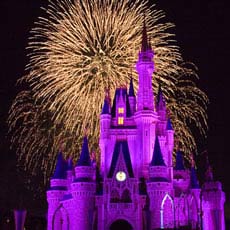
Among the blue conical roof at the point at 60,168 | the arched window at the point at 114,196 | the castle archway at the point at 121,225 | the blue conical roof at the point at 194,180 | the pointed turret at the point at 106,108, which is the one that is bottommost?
the castle archway at the point at 121,225

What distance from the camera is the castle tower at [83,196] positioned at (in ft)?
241

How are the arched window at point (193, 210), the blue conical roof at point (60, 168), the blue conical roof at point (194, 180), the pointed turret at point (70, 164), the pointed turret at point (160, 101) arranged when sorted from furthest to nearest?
the pointed turret at point (70, 164), the blue conical roof at point (60, 168), the pointed turret at point (160, 101), the blue conical roof at point (194, 180), the arched window at point (193, 210)

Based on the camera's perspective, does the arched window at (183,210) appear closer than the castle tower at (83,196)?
No

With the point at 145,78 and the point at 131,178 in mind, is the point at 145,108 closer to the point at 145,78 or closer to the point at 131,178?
the point at 145,78

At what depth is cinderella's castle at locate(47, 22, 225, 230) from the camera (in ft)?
239

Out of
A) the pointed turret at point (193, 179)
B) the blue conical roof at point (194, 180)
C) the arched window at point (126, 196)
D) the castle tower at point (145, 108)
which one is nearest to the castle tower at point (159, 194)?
the arched window at point (126, 196)

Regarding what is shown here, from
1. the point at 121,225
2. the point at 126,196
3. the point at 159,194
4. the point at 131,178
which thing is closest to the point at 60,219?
the point at 121,225

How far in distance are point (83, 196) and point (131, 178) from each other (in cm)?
787

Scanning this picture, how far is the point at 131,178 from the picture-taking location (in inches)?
2921

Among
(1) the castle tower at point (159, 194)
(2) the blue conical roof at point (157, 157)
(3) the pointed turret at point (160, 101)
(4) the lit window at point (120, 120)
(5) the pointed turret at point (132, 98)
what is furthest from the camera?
(3) the pointed turret at point (160, 101)

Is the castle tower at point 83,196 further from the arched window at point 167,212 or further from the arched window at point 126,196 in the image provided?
the arched window at point 167,212

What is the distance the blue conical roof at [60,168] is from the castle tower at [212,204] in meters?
26.8

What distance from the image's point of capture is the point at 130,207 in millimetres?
73062

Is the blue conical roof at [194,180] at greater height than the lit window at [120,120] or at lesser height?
lesser
